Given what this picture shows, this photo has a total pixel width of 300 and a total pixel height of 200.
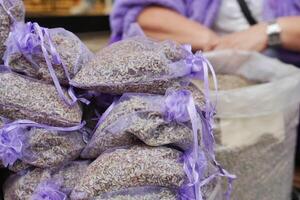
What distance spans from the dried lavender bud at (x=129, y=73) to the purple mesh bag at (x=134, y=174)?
0.08m

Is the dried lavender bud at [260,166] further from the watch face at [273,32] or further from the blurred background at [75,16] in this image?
the blurred background at [75,16]

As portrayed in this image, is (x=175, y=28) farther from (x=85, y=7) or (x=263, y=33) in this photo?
(x=85, y=7)

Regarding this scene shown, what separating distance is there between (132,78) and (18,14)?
174 millimetres

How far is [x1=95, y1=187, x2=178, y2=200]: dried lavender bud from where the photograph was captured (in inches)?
19.2

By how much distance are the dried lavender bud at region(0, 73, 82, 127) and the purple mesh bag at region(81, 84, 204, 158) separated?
39mm

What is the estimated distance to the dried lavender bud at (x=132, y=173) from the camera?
486 mm

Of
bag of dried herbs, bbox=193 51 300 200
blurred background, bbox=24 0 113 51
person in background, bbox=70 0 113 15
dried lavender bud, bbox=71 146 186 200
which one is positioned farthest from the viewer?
person in background, bbox=70 0 113 15

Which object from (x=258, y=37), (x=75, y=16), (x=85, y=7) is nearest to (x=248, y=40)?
(x=258, y=37)

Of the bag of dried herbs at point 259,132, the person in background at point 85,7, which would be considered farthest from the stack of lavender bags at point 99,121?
the person in background at point 85,7

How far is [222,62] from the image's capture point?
1.05 m

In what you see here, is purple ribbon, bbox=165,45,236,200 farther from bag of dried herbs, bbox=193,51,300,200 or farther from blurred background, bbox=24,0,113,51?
blurred background, bbox=24,0,113,51

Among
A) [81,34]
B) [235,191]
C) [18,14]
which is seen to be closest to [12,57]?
[18,14]

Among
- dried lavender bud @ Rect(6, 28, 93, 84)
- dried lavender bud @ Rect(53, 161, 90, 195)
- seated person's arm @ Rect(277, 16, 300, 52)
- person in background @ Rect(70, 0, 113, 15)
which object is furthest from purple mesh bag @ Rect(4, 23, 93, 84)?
person in background @ Rect(70, 0, 113, 15)

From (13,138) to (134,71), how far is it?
160 mm
